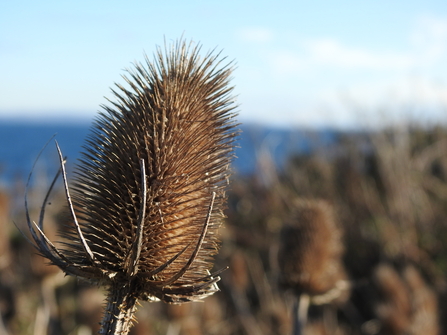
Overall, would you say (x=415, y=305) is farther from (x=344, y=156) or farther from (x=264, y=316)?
(x=344, y=156)

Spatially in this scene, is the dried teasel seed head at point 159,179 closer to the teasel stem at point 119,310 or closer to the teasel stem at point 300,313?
the teasel stem at point 119,310

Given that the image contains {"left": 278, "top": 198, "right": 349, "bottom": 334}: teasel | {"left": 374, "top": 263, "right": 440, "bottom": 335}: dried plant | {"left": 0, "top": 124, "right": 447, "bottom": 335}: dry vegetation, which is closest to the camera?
{"left": 278, "top": 198, "right": 349, "bottom": 334}: teasel

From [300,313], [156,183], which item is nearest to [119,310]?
[156,183]

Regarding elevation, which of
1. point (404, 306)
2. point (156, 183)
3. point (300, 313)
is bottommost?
point (404, 306)

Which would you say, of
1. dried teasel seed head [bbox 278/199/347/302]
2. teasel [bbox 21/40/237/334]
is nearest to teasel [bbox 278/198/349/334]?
dried teasel seed head [bbox 278/199/347/302]

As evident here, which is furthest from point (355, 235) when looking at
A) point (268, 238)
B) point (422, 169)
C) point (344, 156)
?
point (344, 156)

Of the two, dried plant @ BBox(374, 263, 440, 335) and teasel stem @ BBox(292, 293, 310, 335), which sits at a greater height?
teasel stem @ BBox(292, 293, 310, 335)

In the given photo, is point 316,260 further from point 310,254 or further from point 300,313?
point 300,313

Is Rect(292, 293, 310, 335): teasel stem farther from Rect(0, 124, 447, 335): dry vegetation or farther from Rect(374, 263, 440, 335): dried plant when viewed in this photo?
Rect(374, 263, 440, 335): dried plant
